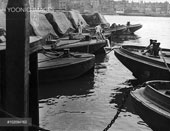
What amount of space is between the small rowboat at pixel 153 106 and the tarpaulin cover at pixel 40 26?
1557 cm

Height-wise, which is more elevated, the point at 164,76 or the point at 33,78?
the point at 33,78

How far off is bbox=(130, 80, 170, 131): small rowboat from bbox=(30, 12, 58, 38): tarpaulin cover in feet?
51.1

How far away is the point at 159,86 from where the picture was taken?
985cm

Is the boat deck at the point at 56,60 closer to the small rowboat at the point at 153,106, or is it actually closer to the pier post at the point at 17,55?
the small rowboat at the point at 153,106

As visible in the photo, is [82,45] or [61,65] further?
[82,45]

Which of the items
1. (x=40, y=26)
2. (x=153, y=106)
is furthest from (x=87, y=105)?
(x=40, y=26)

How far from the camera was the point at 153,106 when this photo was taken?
833 centimetres

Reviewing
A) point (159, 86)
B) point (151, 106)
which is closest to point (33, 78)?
point (151, 106)

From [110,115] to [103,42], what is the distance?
1397cm

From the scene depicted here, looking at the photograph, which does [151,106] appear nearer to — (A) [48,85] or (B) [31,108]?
(B) [31,108]

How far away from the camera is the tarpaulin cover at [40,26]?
24.0 m

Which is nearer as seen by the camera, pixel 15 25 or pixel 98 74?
pixel 15 25

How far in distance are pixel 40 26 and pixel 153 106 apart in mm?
18653

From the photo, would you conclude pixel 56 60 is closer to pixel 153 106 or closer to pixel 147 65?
pixel 147 65
